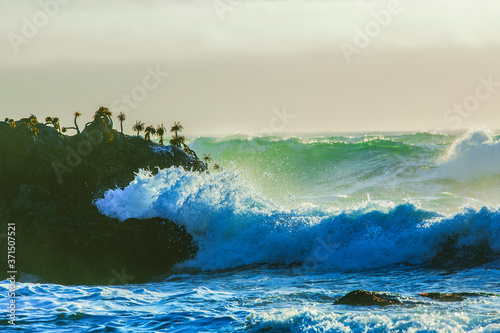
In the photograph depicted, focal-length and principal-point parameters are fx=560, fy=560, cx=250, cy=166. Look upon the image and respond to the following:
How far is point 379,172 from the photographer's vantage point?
3781 centimetres

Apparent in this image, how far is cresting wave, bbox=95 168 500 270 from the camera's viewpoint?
50.2 feet

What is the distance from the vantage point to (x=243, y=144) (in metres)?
56.5

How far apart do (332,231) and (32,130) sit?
1149cm

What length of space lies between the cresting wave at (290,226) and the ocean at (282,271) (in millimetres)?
34

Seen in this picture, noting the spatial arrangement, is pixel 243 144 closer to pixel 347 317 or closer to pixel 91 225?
pixel 91 225

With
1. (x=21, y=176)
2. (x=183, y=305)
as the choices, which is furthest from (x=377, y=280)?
(x=21, y=176)

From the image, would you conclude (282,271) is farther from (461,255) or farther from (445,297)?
(445,297)

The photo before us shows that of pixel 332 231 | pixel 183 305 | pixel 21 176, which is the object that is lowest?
pixel 183 305

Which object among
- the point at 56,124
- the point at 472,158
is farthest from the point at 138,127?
the point at 472,158

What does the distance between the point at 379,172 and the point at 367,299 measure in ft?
92.3

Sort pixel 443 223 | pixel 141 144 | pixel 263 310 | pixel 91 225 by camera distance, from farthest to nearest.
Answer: pixel 141 144
pixel 91 225
pixel 443 223
pixel 263 310

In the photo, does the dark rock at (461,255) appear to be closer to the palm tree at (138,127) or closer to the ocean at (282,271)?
the ocean at (282,271)
